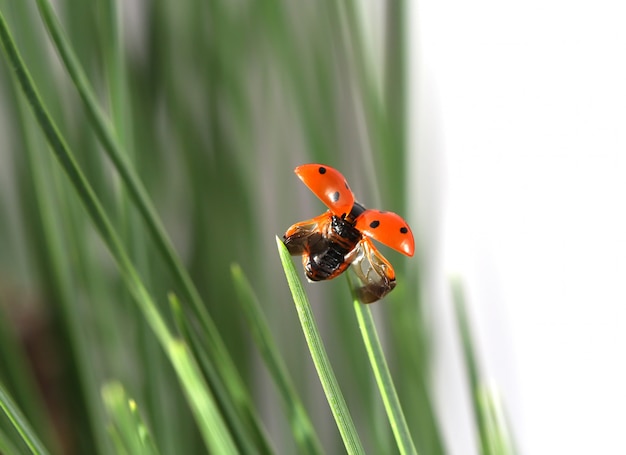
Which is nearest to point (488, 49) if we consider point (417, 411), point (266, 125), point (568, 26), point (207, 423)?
point (568, 26)

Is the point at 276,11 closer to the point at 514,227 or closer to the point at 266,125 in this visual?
the point at 266,125

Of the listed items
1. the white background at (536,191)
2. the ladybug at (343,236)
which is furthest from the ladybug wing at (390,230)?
the white background at (536,191)

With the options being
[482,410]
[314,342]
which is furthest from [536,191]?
[314,342]

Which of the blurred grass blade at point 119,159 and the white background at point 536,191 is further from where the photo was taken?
the white background at point 536,191

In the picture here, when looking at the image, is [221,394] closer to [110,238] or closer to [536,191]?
[110,238]

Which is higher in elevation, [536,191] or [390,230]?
[390,230]

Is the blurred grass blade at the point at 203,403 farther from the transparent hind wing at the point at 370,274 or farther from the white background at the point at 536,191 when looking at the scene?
the white background at the point at 536,191

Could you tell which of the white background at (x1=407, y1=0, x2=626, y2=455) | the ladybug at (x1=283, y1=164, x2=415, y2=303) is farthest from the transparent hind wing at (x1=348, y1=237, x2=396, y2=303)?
the white background at (x1=407, y1=0, x2=626, y2=455)
